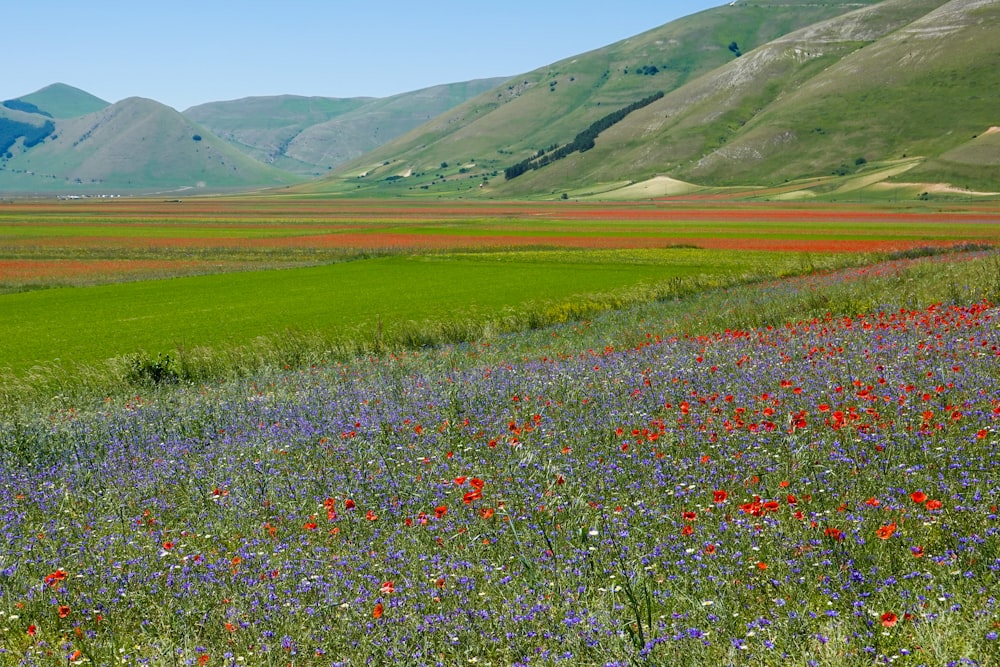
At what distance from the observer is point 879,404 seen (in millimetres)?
9844

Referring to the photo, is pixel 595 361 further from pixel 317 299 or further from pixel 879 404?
pixel 317 299

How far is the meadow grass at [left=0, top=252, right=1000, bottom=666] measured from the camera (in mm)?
5418

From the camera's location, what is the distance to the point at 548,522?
747cm

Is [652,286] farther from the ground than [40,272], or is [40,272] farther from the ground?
[40,272]

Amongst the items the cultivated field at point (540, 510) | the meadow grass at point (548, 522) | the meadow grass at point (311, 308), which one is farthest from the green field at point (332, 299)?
the meadow grass at point (548, 522)

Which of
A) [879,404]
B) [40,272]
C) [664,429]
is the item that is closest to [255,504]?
[664,429]

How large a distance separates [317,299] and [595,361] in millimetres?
31406

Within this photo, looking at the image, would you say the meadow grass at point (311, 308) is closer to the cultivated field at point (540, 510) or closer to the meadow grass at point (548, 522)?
the cultivated field at point (540, 510)

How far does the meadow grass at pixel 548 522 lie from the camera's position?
5418 millimetres

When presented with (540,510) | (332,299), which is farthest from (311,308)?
(540,510)

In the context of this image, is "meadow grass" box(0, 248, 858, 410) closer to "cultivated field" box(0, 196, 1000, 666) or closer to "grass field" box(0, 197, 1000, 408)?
"grass field" box(0, 197, 1000, 408)

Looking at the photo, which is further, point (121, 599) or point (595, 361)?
point (595, 361)

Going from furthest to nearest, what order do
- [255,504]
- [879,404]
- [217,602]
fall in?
[879,404] < [255,504] < [217,602]

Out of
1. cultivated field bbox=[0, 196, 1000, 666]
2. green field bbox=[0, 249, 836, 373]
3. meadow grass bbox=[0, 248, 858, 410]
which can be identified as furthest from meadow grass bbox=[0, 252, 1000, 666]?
green field bbox=[0, 249, 836, 373]
